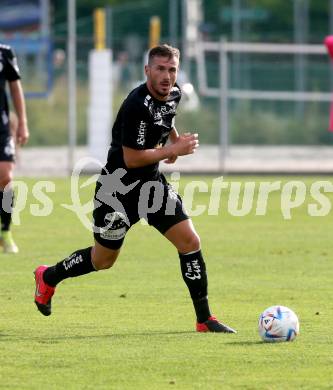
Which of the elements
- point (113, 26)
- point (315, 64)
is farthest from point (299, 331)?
point (113, 26)

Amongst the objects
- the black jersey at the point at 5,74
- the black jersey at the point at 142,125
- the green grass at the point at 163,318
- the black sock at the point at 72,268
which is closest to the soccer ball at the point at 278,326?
the green grass at the point at 163,318

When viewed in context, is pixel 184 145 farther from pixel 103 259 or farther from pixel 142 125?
pixel 103 259

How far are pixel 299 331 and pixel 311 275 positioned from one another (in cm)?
340

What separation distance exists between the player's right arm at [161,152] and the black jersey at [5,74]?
4.42 meters

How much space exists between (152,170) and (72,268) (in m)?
0.98

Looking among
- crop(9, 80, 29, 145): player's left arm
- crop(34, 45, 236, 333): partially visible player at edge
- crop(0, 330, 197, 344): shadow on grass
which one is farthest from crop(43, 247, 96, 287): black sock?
crop(9, 80, 29, 145): player's left arm

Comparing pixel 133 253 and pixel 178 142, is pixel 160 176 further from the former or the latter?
pixel 133 253

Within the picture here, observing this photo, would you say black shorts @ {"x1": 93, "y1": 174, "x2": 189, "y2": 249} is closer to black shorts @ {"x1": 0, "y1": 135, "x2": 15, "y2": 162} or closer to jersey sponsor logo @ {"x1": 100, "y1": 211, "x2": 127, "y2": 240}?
jersey sponsor logo @ {"x1": 100, "y1": 211, "x2": 127, "y2": 240}

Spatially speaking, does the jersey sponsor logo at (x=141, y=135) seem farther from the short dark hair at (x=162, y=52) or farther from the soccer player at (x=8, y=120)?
the soccer player at (x=8, y=120)

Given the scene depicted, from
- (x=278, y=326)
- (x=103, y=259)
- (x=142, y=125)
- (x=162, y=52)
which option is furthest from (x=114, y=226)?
(x=278, y=326)

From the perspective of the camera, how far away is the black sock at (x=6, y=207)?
13.5 meters

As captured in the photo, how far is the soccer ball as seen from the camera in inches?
336

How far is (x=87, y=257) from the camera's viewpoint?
9.43 m

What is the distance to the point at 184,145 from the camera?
873 centimetres
